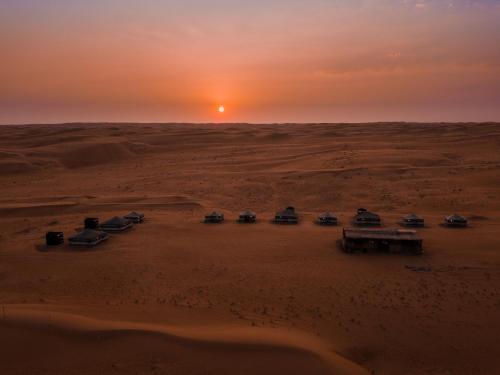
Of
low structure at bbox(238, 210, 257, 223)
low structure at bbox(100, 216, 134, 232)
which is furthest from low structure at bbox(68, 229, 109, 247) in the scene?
low structure at bbox(238, 210, 257, 223)

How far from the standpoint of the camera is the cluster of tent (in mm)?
24797

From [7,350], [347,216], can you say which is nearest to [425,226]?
[347,216]

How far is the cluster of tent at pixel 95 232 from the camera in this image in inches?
976

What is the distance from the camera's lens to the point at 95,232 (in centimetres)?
2541

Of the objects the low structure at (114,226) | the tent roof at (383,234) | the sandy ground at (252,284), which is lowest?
the sandy ground at (252,284)

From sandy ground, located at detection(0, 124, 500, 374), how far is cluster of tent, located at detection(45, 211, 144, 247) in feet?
2.80

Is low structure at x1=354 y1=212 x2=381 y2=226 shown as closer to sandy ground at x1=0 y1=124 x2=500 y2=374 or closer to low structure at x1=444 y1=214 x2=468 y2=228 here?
sandy ground at x1=0 y1=124 x2=500 y2=374

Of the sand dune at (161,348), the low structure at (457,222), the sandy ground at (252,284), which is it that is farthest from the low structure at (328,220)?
the sand dune at (161,348)

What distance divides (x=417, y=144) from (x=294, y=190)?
42.2m

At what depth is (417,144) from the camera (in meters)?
74.3

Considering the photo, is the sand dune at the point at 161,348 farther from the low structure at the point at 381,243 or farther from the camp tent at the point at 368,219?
the camp tent at the point at 368,219

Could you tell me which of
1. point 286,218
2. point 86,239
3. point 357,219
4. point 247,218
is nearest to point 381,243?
point 357,219

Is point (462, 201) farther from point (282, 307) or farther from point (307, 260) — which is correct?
point (282, 307)

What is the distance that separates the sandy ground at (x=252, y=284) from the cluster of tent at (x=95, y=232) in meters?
0.85
